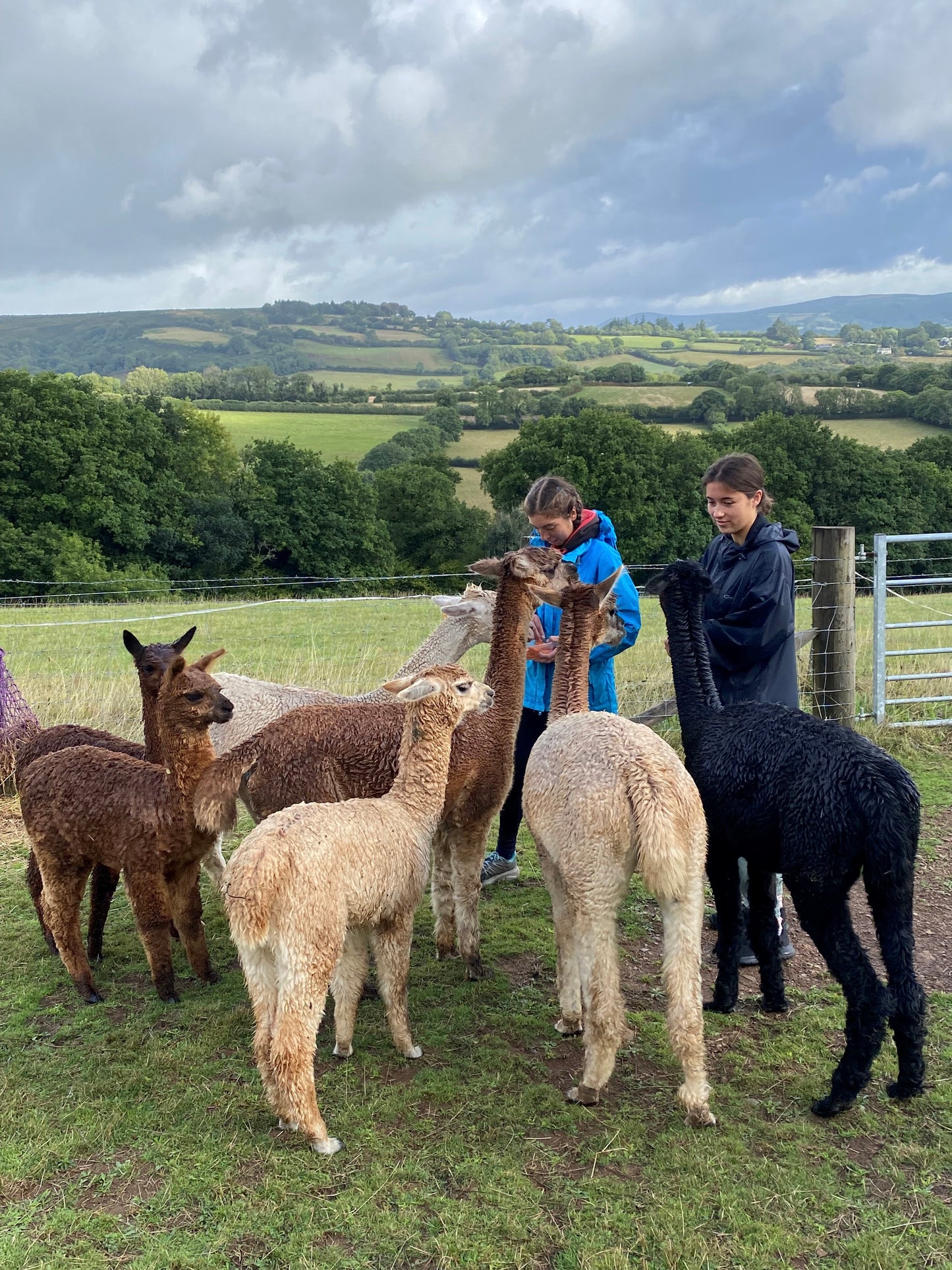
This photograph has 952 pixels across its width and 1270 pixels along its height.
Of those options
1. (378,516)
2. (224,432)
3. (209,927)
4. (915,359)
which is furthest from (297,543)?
(915,359)

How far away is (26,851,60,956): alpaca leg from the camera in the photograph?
494 cm

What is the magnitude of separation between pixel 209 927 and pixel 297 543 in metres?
35.8

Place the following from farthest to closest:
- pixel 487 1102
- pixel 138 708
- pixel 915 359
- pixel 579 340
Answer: pixel 579 340 → pixel 915 359 → pixel 138 708 → pixel 487 1102

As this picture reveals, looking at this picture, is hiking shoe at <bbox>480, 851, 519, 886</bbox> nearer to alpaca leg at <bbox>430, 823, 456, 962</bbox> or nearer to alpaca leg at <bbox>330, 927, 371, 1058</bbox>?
alpaca leg at <bbox>430, 823, 456, 962</bbox>

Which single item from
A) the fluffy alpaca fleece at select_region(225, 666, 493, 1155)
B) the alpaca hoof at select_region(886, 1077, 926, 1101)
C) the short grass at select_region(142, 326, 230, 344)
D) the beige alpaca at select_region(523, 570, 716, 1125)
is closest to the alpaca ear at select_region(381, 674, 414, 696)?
the fluffy alpaca fleece at select_region(225, 666, 493, 1155)

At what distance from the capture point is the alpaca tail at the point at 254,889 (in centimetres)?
314

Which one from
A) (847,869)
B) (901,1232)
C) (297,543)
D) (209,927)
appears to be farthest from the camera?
(297,543)

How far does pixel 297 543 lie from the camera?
132ft

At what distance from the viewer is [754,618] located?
13.9 feet

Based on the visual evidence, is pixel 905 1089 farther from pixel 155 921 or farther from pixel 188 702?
pixel 188 702

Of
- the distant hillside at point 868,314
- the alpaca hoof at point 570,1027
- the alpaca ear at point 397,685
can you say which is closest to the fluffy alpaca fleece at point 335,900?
the alpaca ear at point 397,685

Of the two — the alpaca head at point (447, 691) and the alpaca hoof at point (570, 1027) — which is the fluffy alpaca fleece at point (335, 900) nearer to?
Answer: the alpaca head at point (447, 691)

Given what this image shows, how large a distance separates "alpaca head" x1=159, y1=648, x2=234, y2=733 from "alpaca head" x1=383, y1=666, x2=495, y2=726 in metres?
0.87

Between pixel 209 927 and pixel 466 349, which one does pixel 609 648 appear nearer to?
pixel 209 927
